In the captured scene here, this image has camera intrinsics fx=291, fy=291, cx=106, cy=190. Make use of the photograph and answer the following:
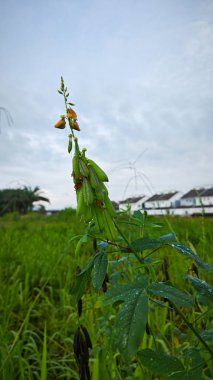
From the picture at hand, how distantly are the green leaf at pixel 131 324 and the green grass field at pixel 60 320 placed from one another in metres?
0.18

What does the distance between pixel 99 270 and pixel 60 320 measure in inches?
67.7

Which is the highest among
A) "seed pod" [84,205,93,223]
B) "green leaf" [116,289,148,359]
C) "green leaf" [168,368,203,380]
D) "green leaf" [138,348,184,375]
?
"seed pod" [84,205,93,223]

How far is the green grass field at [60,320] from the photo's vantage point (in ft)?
4.04

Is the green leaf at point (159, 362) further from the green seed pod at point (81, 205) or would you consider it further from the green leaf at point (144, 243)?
the green seed pod at point (81, 205)

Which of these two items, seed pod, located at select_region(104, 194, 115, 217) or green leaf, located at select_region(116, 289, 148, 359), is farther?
seed pod, located at select_region(104, 194, 115, 217)

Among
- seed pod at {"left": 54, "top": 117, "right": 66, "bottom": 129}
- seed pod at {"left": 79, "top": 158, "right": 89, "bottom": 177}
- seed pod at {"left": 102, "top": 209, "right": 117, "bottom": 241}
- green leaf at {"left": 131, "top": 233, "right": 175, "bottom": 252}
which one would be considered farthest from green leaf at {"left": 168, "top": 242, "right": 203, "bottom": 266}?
seed pod at {"left": 54, "top": 117, "right": 66, "bottom": 129}

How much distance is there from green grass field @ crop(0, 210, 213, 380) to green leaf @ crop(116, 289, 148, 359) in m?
0.18

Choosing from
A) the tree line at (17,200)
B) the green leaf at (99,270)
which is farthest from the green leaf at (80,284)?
the tree line at (17,200)

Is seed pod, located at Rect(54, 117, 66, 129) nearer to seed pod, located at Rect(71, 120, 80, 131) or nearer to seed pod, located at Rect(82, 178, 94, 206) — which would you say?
seed pod, located at Rect(71, 120, 80, 131)

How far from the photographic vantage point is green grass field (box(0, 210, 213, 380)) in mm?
1232

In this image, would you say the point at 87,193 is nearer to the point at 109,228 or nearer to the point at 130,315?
the point at 109,228

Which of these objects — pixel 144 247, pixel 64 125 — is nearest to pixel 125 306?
pixel 144 247

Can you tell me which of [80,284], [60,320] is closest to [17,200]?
[60,320]

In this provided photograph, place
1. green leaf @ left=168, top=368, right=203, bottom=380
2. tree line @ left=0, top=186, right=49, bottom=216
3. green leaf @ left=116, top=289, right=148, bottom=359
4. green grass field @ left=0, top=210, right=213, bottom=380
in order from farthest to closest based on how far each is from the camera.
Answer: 1. tree line @ left=0, top=186, right=49, bottom=216
2. green grass field @ left=0, top=210, right=213, bottom=380
3. green leaf @ left=168, top=368, right=203, bottom=380
4. green leaf @ left=116, top=289, right=148, bottom=359
